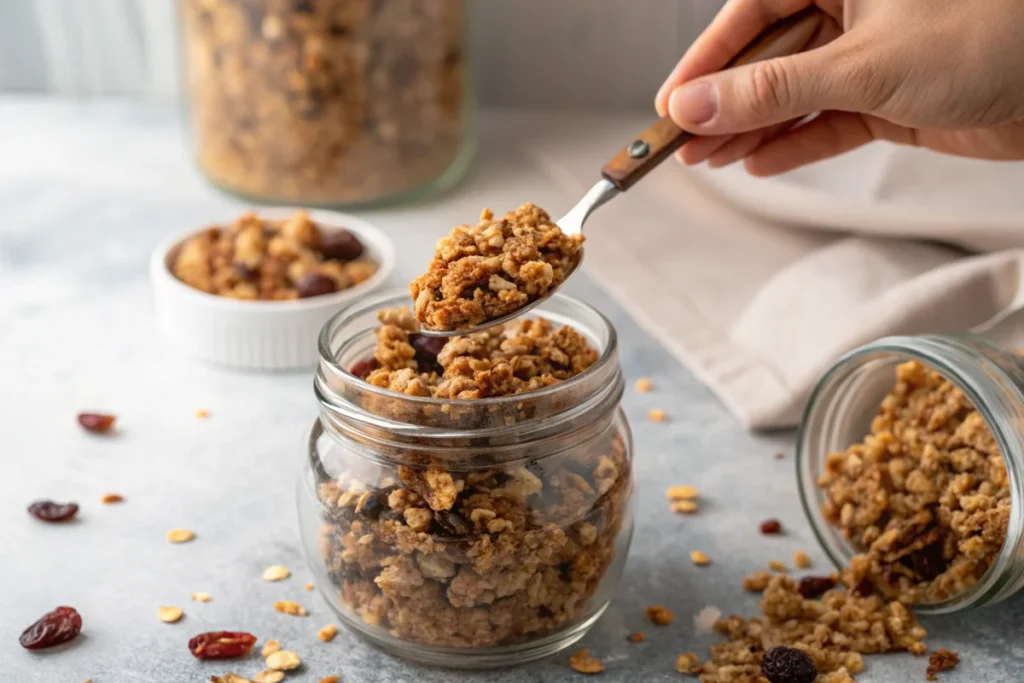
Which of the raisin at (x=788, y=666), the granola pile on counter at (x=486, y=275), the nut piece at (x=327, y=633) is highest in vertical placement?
the granola pile on counter at (x=486, y=275)

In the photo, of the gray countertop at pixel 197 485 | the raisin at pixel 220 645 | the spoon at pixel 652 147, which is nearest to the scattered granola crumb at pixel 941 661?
the gray countertop at pixel 197 485

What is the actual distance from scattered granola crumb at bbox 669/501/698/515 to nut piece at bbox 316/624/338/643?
1.26 feet

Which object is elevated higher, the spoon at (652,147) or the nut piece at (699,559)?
the spoon at (652,147)

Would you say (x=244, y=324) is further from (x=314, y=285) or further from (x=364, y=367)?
(x=364, y=367)

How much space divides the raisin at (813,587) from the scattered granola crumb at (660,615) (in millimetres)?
→ 127

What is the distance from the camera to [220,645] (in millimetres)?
1026

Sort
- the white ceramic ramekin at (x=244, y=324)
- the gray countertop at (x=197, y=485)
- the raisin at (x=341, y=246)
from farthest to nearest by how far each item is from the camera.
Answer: the raisin at (x=341, y=246)
the white ceramic ramekin at (x=244, y=324)
the gray countertop at (x=197, y=485)

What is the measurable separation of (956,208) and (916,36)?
60 cm

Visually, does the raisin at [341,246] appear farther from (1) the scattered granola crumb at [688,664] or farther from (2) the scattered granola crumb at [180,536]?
(1) the scattered granola crumb at [688,664]

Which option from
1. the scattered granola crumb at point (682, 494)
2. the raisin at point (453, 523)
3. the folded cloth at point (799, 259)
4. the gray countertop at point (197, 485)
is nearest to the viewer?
the raisin at point (453, 523)

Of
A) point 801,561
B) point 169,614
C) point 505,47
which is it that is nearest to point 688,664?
point 801,561

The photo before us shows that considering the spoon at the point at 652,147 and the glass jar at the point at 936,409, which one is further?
the spoon at the point at 652,147

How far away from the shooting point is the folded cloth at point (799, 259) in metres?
1.40

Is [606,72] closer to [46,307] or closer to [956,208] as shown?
[956,208]
